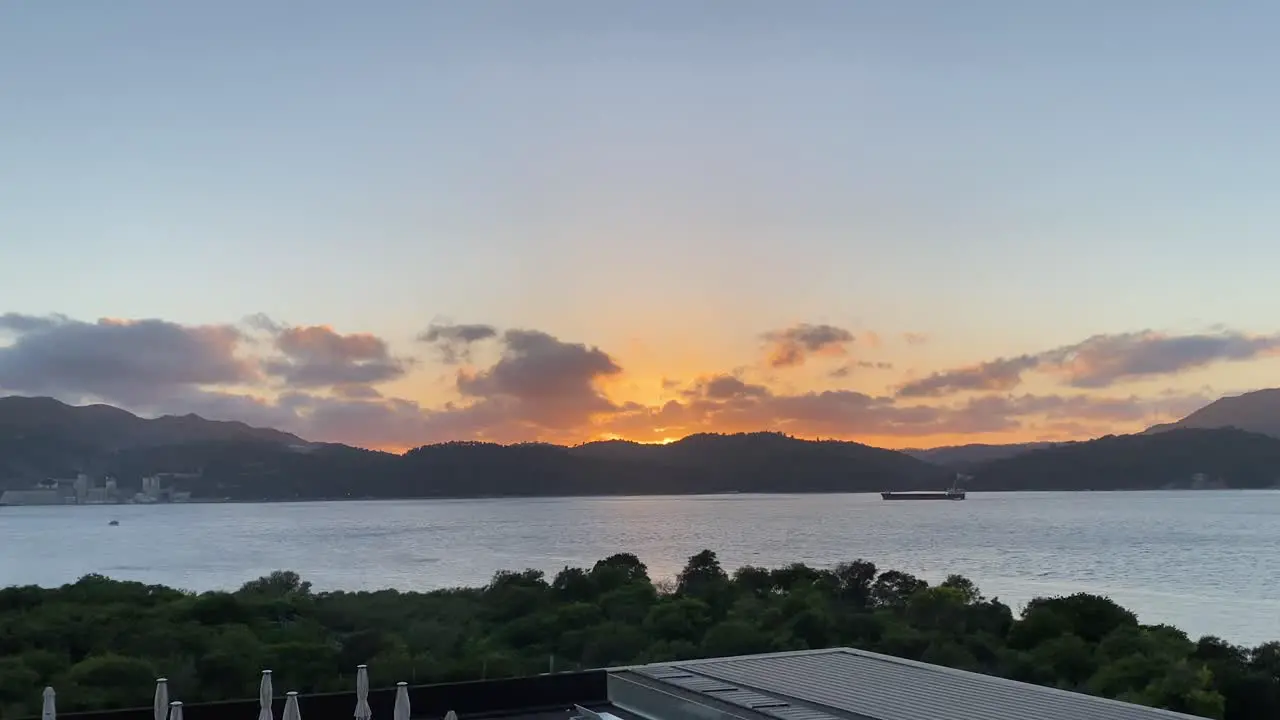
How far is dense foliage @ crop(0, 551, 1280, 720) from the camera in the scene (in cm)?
2520

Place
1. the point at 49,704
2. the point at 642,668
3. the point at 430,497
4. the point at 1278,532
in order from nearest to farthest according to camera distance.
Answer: the point at 49,704, the point at 642,668, the point at 1278,532, the point at 430,497

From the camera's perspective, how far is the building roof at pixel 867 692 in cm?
1020

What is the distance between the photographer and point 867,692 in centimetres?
1148

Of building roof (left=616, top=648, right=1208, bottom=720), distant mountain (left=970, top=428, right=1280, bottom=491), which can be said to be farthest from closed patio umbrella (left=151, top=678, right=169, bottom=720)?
distant mountain (left=970, top=428, right=1280, bottom=491)

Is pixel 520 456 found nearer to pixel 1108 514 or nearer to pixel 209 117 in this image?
pixel 1108 514

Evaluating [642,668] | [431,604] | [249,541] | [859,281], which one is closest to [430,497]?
[249,541]

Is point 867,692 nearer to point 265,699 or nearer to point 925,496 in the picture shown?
point 265,699

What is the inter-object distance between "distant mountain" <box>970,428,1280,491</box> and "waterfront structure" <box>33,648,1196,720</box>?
141m

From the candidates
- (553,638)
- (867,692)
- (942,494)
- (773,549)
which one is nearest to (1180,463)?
(942,494)

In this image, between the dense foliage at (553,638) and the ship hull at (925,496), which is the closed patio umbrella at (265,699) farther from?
the ship hull at (925,496)

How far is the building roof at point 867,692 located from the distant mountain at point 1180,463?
140817 millimetres

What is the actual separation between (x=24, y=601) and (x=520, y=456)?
97.8 meters

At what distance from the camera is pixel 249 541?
4749 inches

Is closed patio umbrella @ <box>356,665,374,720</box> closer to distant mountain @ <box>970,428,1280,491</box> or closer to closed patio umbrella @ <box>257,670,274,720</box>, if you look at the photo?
closed patio umbrella @ <box>257,670,274,720</box>
